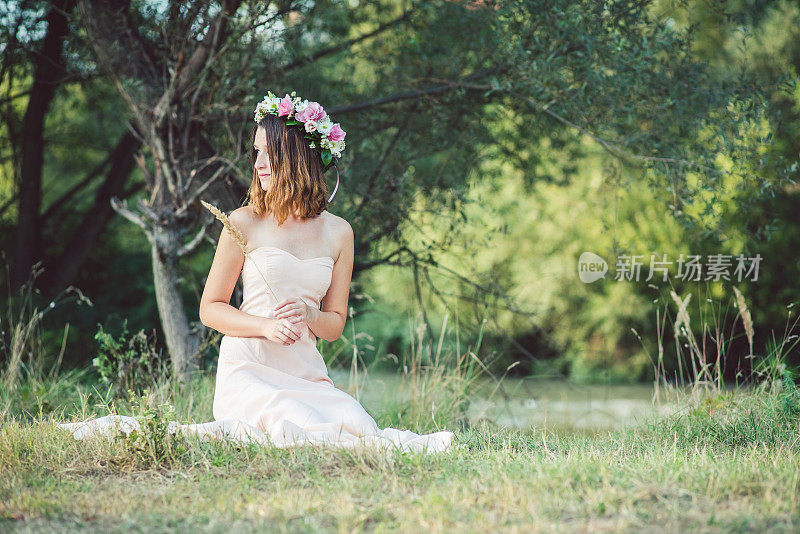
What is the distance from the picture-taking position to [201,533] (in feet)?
8.29

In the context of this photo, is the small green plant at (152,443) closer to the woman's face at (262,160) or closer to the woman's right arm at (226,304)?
the woman's right arm at (226,304)

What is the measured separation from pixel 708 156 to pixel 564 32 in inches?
56.6

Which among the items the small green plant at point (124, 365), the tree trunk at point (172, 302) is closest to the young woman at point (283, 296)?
the small green plant at point (124, 365)

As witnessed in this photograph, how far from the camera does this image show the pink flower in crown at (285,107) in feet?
13.1

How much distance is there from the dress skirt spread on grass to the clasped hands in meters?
0.11

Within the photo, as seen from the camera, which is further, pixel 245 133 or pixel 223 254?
pixel 245 133

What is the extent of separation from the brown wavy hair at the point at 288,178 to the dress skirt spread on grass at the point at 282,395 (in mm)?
234

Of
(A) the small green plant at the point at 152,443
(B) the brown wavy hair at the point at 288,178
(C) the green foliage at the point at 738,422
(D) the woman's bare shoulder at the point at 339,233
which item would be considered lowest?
(C) the green foliage at the point at 738,422

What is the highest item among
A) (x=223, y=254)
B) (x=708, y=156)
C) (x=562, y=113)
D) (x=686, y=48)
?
(x=686, y=48)

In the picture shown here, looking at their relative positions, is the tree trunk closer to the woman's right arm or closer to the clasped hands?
the woman's right arm

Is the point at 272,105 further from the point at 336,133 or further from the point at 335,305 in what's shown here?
the point at 335,305

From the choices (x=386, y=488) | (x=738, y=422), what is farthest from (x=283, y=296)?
(x=738, y=422)

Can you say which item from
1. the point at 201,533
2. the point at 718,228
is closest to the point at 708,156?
the point at 718,228

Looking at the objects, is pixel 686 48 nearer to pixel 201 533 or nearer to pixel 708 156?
pixel 708 156
